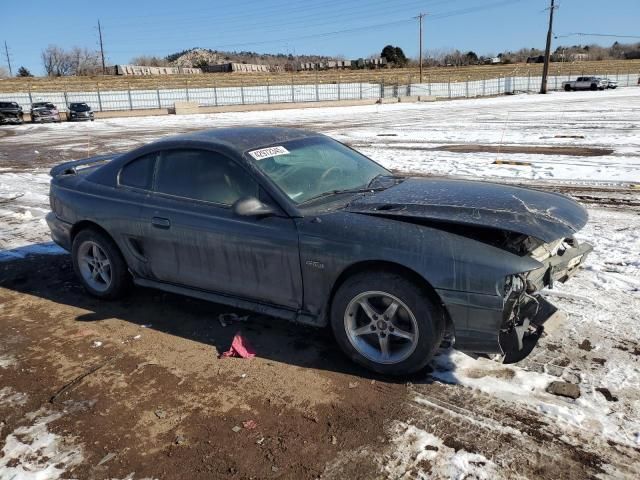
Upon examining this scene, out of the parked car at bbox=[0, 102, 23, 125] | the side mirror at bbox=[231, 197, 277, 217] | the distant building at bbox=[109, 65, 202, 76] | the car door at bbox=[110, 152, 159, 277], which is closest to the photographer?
the side mirror at bbox=[231, 197, 277, 217]

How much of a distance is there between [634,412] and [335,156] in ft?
9.30

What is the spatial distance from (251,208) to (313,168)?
2.64ft

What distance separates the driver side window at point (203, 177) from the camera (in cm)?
398

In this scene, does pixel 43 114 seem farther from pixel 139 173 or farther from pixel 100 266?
pixel 139 173

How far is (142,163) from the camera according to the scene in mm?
4645

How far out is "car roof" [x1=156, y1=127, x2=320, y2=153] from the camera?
4.17 m

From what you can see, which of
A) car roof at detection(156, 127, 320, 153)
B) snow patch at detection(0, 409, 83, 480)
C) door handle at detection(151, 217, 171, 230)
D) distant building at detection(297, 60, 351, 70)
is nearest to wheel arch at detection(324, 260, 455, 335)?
car roof at detection(156, 127, 320, 153)

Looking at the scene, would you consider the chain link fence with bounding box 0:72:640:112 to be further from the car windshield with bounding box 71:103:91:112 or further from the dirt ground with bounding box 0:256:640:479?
the dirt ground with bounding box 0:256:640:479

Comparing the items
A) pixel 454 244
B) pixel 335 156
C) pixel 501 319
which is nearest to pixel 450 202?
pixel 454 244

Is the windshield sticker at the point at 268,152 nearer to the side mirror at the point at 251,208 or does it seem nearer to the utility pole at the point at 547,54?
the side mirror at the point at 251,208

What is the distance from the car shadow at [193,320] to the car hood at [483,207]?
105cm

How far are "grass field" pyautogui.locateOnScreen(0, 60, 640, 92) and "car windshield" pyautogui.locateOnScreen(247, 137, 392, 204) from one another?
49.4m

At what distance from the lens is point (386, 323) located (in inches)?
134

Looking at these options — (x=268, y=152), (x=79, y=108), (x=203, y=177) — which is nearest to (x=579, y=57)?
(x=79, y=108)
